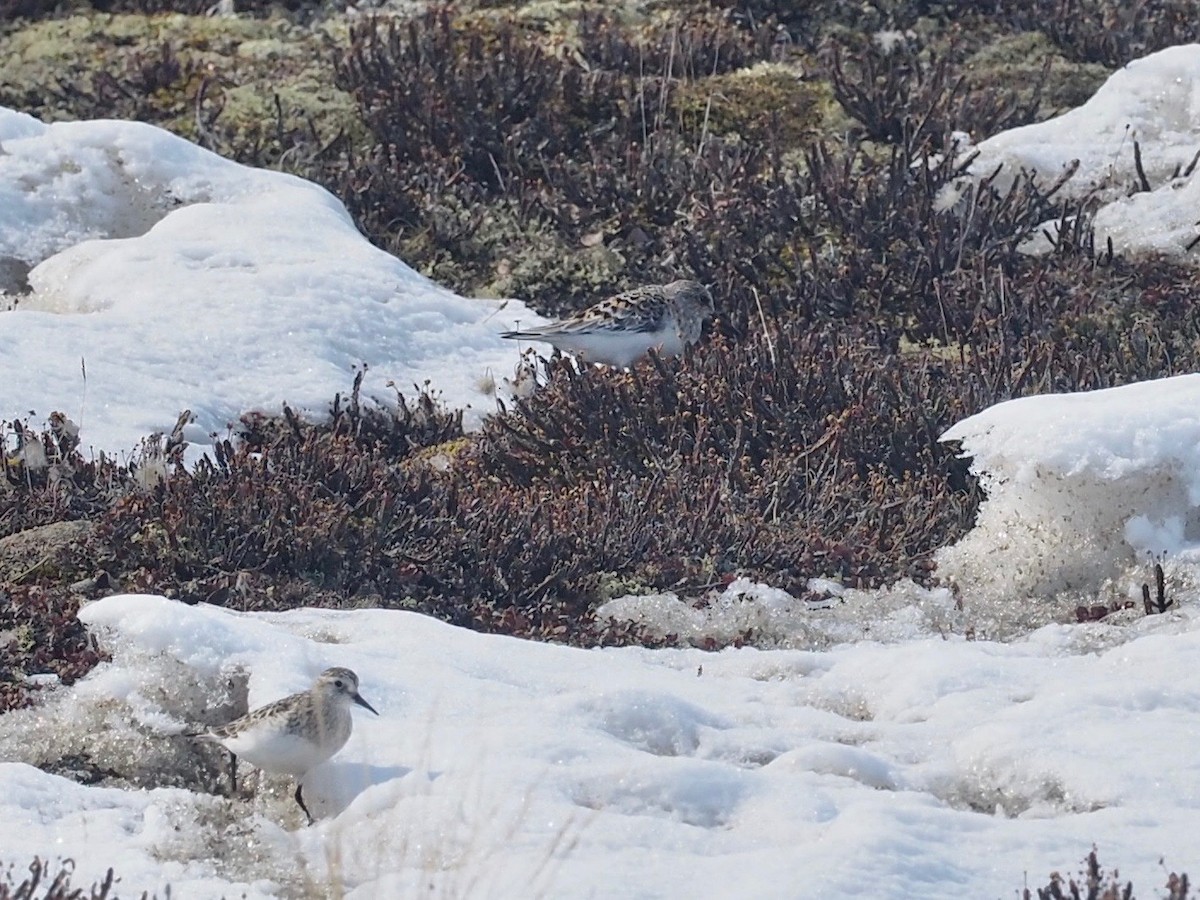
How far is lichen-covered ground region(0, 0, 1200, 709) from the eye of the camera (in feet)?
18.5

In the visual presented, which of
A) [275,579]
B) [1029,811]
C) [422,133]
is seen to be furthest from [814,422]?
[422,133]

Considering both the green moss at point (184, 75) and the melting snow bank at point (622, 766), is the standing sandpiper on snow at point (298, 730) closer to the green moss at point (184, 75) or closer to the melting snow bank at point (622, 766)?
Answer: the melting snow bank at point (622, 766)

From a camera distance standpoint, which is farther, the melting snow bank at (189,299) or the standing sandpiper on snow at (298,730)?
the melting snow bank at (189,299)

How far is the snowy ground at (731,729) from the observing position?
147 inches

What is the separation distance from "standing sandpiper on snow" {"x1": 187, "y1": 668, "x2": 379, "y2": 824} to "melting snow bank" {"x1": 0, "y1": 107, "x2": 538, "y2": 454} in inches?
106

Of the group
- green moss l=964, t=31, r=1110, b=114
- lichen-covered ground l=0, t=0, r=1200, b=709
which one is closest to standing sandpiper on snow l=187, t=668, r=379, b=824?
lichen-covered ground l=0, t=0, r=1200, b=709

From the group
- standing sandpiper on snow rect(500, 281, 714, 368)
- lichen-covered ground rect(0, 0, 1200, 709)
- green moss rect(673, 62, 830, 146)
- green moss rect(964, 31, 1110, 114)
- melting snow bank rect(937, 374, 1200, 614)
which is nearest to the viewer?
melting snow bank rect(937, 374, 1200, 614)

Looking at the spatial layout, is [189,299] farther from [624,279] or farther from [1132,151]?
[1132,151]

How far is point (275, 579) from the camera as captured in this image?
549 centimetres

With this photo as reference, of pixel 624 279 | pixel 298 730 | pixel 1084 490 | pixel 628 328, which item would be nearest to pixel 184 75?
pixel 624 279

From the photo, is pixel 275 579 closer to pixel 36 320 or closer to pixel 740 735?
pixel 740 735

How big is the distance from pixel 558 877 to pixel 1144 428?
2720 millimetres

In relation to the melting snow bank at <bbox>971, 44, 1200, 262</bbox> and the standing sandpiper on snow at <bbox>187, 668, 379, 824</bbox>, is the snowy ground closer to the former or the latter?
the standing sandpiper on snow at <bbox>187, 668, 379, 824</bbox>

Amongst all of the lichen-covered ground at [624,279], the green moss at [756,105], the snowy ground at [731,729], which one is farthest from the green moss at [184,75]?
the snowy ground at [731,729]
